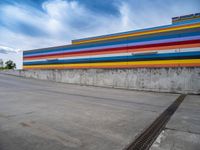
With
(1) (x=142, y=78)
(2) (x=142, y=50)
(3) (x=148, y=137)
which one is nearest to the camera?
(3) (x=148, y=137)

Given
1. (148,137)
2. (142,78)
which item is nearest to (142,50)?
(142,78)

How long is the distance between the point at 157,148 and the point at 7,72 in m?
31.4

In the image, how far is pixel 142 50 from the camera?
42.2 feet

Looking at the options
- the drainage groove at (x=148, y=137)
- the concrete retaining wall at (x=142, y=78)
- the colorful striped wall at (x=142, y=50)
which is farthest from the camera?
the colorful striped wall at (x=142, y=50)

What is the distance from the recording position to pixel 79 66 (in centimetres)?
1711

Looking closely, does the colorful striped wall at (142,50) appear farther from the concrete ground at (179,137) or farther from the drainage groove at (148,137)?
the drainage groove at (148,137)

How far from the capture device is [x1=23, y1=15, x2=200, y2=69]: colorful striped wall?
421 inches

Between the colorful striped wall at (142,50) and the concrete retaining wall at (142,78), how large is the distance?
74 centimetres

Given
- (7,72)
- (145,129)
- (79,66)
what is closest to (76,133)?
(145,129)

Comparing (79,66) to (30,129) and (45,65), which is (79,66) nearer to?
(45,65)

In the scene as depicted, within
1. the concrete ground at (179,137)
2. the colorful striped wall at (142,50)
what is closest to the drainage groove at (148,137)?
the concrete ground at (179,137)

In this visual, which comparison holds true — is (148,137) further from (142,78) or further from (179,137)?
(142,78)

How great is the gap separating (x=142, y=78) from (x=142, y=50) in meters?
2.72

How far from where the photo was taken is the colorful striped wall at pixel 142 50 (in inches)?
421
